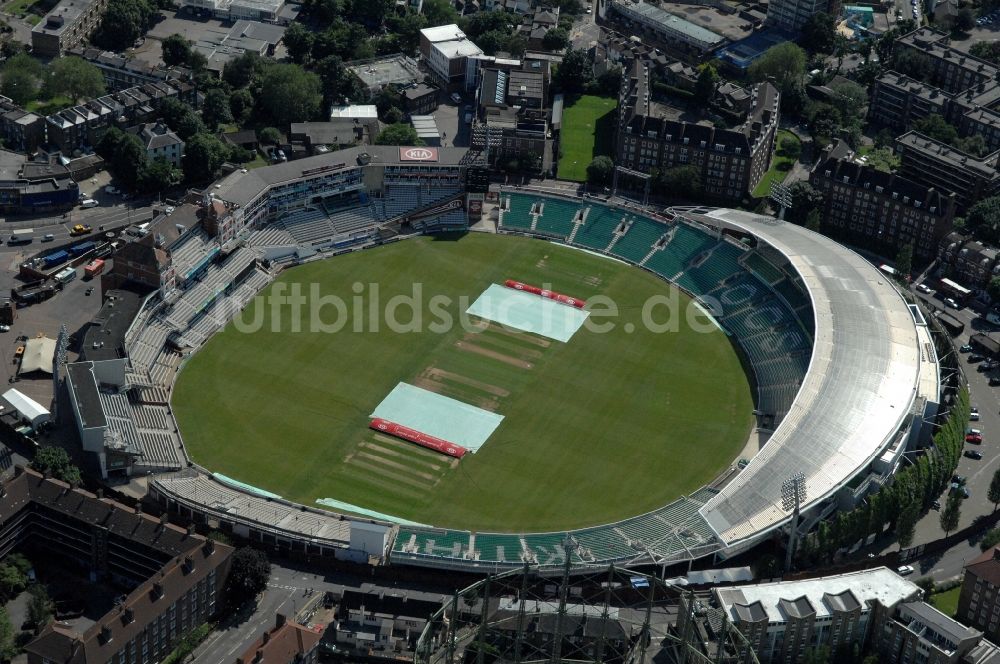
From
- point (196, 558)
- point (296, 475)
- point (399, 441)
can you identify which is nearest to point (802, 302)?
point (399, 441)

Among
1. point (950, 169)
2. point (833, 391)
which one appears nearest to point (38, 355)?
point (833, 391)

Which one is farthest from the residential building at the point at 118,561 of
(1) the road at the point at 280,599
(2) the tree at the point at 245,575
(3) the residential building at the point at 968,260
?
(3) the residential building at the point at 968,260

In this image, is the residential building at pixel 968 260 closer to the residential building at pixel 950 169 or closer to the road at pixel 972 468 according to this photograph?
the road at pixel 972 468

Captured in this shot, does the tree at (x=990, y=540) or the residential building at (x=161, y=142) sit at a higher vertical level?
the residential building at (x=161, y=142)

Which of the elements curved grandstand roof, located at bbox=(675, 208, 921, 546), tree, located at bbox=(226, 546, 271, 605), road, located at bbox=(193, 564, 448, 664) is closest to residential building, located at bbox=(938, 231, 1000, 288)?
curved grandstand roof, located at bbox=(675, 208, 921, 546)

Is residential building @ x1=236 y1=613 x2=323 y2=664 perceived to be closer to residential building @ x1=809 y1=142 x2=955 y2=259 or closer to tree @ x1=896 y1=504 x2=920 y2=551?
tree @ x1=896 y1=504 x2=920 y2=551

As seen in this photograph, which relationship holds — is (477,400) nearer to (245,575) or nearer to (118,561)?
(245,575)
